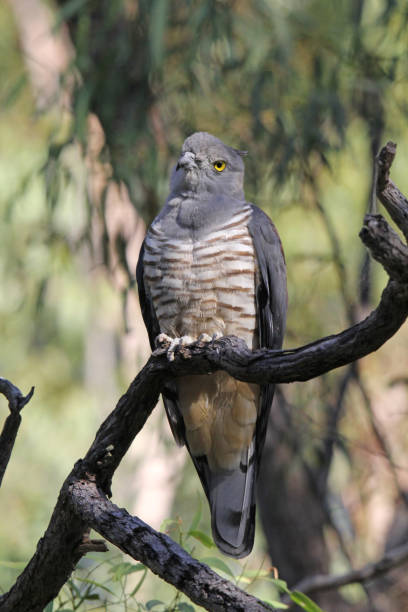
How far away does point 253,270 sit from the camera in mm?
3234

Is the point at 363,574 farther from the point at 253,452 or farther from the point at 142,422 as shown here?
the point at 142,422

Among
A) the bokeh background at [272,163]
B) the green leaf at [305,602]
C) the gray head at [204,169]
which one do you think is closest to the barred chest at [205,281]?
the gray head at [204,169]

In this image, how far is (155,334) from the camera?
3469 mm

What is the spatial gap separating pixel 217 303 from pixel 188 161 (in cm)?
70

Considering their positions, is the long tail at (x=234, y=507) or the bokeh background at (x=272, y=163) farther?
the bokeh background at (x=272, y=163)

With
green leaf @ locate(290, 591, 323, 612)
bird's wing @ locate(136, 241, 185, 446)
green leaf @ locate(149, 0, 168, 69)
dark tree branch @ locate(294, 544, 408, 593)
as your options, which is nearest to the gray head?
bird's wing @ locate(136, 241, 185, 446)

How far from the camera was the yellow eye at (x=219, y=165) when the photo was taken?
11.7ft

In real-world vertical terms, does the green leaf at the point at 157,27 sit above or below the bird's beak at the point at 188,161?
above

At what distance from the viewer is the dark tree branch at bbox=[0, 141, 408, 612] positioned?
171cm

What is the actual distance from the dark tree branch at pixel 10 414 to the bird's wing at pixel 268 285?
46.2 inches

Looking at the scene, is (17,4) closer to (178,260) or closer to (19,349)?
(19,349)

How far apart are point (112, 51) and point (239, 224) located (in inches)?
78.0

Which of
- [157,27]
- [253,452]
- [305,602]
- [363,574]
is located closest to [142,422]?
[305,602]

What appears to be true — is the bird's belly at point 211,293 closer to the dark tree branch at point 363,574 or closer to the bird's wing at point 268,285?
the bird's wing at point 268,285
